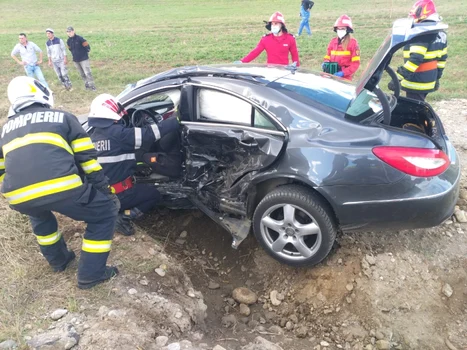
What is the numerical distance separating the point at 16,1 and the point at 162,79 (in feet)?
149

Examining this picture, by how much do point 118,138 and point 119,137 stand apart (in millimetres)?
14

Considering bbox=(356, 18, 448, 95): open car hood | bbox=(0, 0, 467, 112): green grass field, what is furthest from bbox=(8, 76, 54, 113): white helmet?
bbox=(0, 0, 467, 112): green grass field

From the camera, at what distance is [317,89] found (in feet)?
11.3

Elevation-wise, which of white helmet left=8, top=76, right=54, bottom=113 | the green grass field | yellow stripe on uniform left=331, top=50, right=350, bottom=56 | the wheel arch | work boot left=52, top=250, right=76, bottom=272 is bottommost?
the green grass field

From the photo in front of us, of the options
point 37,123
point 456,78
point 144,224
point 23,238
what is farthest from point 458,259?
point 456,78

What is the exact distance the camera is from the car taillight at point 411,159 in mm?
2877

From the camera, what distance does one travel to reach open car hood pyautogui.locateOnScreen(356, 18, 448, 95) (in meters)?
2.79

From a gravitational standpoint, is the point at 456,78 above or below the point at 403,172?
below

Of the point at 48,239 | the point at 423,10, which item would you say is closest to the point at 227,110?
the point at 48,239

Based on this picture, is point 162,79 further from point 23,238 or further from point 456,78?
point 456,78

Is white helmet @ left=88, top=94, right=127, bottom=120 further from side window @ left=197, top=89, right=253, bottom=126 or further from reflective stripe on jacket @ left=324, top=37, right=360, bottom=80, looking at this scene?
reflective stripe on jacket @ left=324, top=37, right=360, bottom=80

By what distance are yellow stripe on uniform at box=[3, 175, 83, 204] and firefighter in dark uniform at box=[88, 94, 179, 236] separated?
0.83 m

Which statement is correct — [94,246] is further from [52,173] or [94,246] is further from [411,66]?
[411,66]

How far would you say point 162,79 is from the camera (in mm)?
3914
